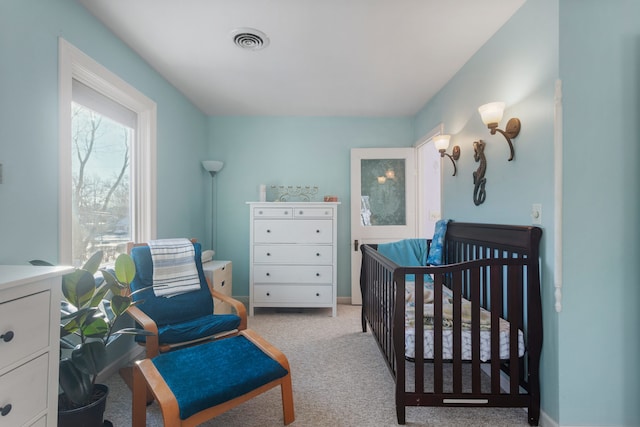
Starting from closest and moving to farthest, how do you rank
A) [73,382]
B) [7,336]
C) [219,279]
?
1. [7,336]
2. [73,382]
3. [219,279]

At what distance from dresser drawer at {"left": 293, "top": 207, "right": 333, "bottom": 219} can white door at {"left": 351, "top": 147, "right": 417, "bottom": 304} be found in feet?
1.75

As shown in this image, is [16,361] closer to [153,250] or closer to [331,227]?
[153,250]

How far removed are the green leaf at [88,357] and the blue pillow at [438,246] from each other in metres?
2.29

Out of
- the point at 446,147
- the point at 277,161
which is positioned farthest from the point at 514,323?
the point at 277,161

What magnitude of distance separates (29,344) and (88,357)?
0.40 metres

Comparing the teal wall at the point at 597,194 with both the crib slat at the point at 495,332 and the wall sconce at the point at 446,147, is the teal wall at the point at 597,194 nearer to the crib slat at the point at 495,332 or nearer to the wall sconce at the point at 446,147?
the crib slat at the point at 495,332

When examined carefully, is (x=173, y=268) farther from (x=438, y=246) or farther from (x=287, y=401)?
(x=438, y=246)

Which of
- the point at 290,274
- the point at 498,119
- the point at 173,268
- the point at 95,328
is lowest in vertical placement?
the point at 290,274

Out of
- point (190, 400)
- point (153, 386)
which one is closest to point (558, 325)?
point (190, 400)

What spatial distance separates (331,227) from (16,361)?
2.59m

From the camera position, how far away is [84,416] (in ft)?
4.48

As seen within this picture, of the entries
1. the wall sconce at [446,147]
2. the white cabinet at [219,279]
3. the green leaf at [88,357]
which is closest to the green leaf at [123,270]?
the green leaf at [88,357]

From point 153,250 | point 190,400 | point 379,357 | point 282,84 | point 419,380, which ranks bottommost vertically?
point 379,357

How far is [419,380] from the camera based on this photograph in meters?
1.62
